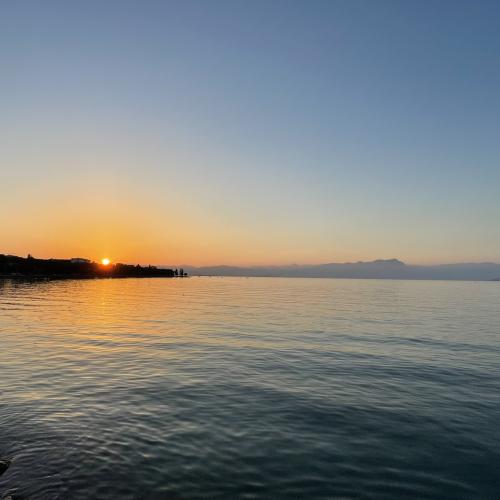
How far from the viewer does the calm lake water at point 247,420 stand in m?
13.4

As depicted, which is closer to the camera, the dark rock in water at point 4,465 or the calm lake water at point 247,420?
Result: the dark rock in water at point 4,465

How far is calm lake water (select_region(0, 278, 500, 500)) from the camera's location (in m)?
13.4

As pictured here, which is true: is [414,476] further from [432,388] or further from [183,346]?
[183,346]

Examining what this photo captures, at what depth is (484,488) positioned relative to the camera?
44.2 feet

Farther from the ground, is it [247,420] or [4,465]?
[4,465]

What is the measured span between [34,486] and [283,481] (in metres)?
7.52

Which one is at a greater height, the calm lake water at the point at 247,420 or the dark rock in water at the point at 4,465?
the dark rock in water at the point at 4,465

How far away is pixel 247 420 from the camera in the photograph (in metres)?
19.3

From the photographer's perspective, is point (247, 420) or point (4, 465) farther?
point (247, 420)

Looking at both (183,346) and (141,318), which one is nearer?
(183,346)

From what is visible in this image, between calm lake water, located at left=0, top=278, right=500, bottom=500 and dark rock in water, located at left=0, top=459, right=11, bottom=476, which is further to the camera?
calm lake water, located at left=0, top=278, right=500, bottom=500

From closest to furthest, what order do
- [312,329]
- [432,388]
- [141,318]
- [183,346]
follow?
[432,388] → [183,346] → [312,329] → [141,318]

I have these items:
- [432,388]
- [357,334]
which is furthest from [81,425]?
[357,334]

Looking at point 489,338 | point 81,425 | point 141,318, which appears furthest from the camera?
point 141,318
